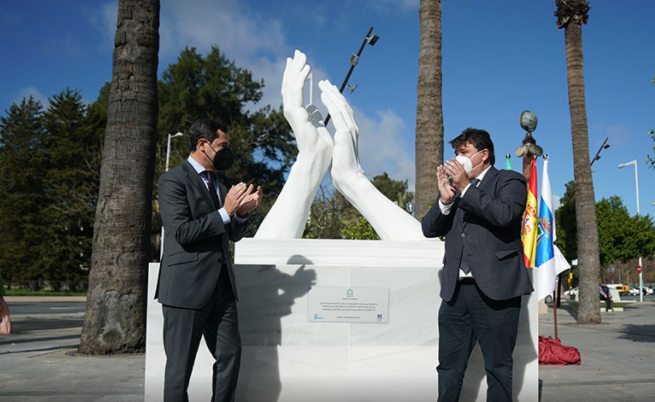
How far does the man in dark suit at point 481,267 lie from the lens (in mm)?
3355

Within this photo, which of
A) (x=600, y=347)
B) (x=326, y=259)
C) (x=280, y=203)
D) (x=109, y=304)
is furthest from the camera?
(x=600, y=347)

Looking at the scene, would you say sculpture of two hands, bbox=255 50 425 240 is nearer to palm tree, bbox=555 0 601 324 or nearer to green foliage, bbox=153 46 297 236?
palm tree, bbox=555 0 601 324

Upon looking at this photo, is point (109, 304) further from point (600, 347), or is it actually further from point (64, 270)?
point (64, 270)

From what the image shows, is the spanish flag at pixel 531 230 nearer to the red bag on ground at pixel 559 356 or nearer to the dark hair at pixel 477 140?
the red bag on ground at pixel 559 356

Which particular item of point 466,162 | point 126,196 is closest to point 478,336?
point 466,162

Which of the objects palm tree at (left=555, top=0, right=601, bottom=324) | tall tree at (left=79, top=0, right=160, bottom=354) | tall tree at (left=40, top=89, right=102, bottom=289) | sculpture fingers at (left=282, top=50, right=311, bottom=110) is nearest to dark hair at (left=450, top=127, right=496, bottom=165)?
sculpture fingers at (left=282, top=50, right=311, bottom=110)

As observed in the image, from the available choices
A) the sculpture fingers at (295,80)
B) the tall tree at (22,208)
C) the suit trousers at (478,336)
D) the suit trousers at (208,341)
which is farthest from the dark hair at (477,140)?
the tall tree at (22,208)

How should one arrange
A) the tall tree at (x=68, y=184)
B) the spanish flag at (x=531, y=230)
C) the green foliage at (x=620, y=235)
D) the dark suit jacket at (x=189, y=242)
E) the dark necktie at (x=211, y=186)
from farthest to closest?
1. the tall tree at (x=68, y=184)
2. the green foliage at (x=620, y=235)
3. the spanish flag at (x=531, y=230)
4. the dark necktie at (x=211, y=186)
5. the dark suit jacket at (x=189, y=242)

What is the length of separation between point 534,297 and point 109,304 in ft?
18.8

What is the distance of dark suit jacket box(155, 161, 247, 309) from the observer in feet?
10.2

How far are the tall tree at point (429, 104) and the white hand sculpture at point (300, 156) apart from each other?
4878 mm

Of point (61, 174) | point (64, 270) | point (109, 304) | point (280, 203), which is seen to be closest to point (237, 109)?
point (61, 174)

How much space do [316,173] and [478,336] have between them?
99.6 inches

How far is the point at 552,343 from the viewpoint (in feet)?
24.9
